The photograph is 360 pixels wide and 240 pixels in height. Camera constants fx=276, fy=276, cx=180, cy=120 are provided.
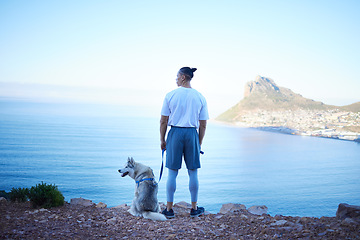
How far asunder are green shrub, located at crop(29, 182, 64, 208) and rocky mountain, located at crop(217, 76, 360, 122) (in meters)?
86.7

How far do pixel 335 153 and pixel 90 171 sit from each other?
4817 cm

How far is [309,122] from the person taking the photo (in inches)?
3174

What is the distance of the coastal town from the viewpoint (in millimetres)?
61956

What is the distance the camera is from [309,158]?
5044 centimetres

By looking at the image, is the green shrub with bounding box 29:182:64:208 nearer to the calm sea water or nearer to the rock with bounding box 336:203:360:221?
the rock with bounding box 336:203:360:221

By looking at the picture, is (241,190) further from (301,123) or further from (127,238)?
(301,123)

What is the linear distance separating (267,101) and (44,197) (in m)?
104

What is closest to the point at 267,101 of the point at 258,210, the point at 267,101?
the point at 267,101

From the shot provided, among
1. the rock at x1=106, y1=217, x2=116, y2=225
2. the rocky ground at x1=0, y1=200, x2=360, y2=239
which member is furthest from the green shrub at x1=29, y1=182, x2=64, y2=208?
the rock at x1=106, y1=217, x2=116, y2=225

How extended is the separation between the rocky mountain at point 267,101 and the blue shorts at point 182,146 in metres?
85.9

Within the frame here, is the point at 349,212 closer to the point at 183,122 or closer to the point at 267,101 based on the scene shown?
the point at 183,122

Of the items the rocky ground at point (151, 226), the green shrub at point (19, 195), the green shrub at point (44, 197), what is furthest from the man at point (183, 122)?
the green shrub at point (19, 195)

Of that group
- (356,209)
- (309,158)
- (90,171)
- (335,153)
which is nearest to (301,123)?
(335,153)

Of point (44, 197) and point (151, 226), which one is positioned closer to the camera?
point (151, 226)
